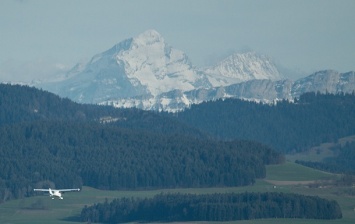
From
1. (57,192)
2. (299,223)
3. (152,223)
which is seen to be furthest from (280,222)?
(57,192)

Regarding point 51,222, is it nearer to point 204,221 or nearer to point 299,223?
point 204,221

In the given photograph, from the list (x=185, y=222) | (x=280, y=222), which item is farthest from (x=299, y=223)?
(x=185, y=222)

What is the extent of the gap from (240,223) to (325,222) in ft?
37.8

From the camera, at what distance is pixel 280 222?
19650 centimetres

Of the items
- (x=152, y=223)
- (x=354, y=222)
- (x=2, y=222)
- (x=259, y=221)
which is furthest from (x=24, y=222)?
A: (x=354, y=222)

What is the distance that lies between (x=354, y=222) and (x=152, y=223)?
2685 centimetres

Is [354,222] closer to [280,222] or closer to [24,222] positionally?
[280,222]

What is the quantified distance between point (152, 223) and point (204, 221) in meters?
6.96

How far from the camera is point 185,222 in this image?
19925 centimetres

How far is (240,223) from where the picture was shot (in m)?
196

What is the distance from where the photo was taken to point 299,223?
195m

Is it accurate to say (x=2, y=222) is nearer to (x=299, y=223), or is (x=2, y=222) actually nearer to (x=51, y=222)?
(x=51, y=222)

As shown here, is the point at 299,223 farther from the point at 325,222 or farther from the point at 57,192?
the point at 57,192

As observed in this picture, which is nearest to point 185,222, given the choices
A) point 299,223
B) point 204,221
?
point 204,221
